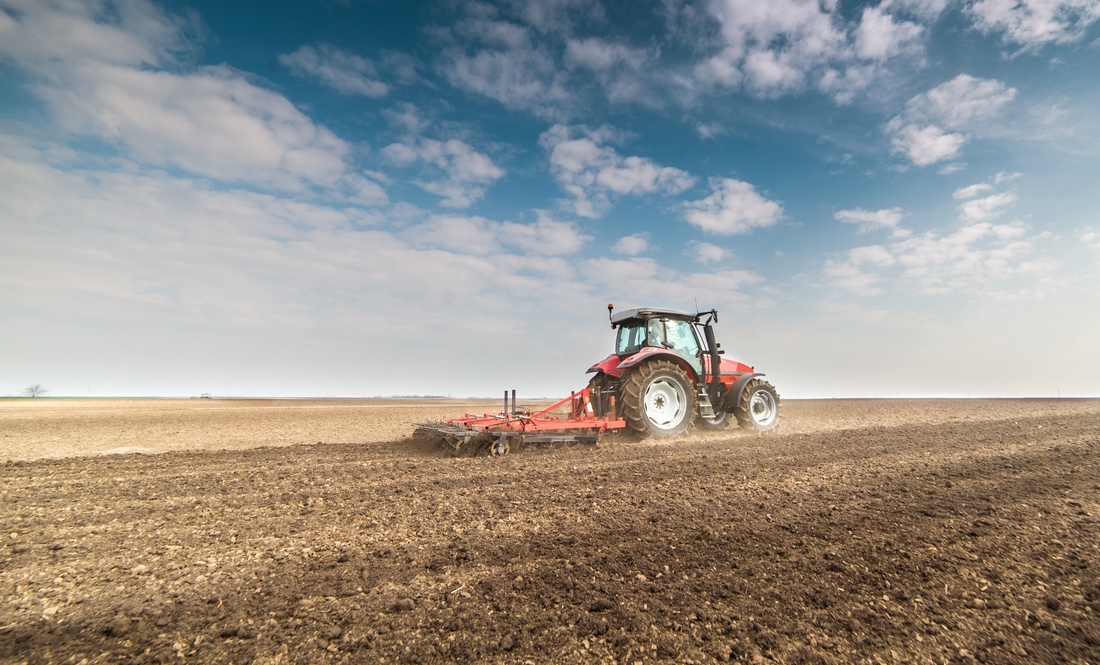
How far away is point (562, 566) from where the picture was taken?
284 cm

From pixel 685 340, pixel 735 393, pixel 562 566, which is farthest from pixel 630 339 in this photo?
pixel 562 566

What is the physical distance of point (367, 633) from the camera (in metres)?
2.17

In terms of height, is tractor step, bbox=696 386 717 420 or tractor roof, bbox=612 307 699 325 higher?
tractor roof, bbox=612 307 699 325

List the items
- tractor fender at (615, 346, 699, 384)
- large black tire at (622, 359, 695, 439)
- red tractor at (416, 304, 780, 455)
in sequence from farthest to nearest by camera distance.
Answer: tractor fender at (615, 346, 699, 384) < large black tire at (622, 359, 695, 439) < red tractor at (416, 304, 780, 455)

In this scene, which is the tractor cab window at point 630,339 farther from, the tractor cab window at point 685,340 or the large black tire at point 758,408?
the large black tire at point 758,408

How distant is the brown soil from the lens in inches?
81.0

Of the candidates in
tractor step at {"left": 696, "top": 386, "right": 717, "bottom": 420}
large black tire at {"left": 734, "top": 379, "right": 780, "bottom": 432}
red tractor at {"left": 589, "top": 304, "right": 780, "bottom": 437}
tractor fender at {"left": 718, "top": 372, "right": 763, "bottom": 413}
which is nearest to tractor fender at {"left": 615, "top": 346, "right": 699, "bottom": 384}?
red tractor at {"left": 589, "top": 304, "right": 780, "bottom": 437}

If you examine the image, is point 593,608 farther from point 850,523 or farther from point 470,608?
point 850,523

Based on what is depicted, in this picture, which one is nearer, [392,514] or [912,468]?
[392,514]

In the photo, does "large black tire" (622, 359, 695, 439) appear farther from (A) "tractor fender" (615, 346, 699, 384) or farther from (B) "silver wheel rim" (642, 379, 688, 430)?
(A) "tractor fender" (615, 346, 699, 384)

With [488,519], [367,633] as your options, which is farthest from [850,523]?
[367,633]

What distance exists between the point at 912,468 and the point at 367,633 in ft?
20.2

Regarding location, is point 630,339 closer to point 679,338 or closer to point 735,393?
point 679,338

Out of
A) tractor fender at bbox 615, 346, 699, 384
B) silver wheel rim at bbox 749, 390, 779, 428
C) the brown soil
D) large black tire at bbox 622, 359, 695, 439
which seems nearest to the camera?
the brown soil
